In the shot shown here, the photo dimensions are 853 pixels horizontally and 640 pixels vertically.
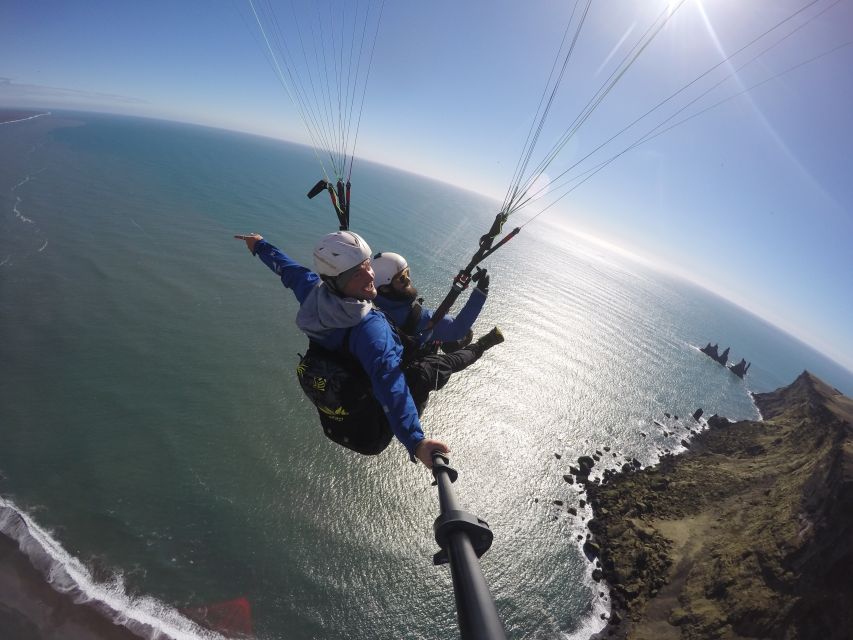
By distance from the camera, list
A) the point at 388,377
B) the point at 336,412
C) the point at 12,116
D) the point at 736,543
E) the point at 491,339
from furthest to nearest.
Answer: the point at 12,116 → the point at 736,543 → the point at 491,339 → the point at 336,412 → the point at 388,377

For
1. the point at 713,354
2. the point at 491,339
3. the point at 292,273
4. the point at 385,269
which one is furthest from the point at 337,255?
the point at 713,354

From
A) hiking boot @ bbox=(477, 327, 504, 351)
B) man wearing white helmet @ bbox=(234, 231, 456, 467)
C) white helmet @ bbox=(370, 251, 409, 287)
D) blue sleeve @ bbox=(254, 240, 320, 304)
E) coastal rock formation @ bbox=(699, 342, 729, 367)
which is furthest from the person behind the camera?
A: coastal rock formation @ bbox=(699, 342, 729, 367)

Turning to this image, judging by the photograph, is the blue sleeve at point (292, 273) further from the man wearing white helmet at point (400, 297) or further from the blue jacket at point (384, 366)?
the man wearing white helmet at point (400, 297)

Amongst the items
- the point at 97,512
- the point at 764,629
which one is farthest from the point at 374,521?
the point at 764,629

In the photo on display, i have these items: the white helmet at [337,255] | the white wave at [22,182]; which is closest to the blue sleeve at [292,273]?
Answer: the white helmet at [337,255]

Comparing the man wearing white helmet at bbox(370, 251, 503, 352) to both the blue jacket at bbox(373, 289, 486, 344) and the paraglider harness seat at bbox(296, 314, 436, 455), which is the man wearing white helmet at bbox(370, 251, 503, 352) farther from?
the paraglider harness seat at bbox(296, 314, 436, 455)

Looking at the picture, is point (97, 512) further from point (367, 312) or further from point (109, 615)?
point (367, 312)

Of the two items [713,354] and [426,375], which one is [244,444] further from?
[713,354]

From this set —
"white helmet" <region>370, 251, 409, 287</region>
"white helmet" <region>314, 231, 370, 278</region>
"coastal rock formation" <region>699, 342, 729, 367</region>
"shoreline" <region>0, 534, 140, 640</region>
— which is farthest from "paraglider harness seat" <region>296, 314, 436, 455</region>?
"coastal rock formation" <region>699, 342, 729, 367</region>
